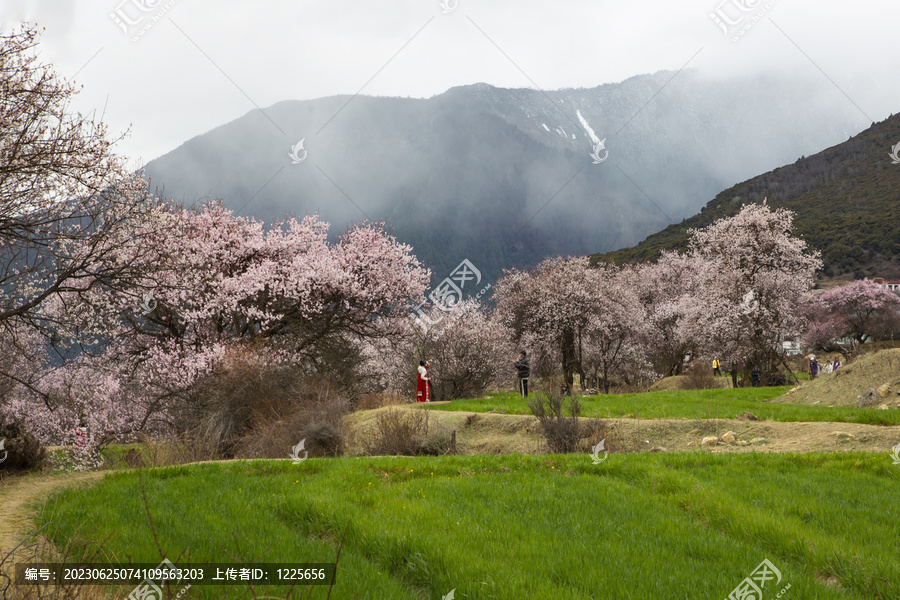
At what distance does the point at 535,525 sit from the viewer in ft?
17.1

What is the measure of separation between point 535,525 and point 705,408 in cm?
1230

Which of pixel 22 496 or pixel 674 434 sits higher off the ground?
pixel 22 496

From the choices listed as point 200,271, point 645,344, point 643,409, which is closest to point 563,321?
point 645,344

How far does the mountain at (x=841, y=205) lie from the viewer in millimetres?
57719

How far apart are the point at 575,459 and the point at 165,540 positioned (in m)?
6.22

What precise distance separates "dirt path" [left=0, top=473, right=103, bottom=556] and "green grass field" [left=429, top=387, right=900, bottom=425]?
34.7ft

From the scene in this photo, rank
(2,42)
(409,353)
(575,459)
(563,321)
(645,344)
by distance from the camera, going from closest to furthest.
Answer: (2,42) → (575,459) → (409,353) → (563,321) → (645,344)

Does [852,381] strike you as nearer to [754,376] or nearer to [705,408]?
[705,408]

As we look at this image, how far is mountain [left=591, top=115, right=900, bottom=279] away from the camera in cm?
5772

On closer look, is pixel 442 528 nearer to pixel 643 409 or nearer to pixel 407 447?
pixel 407 447

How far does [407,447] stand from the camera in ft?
40.8

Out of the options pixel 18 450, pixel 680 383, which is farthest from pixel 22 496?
pixel 680 383

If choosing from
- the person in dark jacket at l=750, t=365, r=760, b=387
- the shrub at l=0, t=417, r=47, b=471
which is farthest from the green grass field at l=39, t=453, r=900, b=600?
the person in dark jacket at l=750, t=365, r=760, b=387

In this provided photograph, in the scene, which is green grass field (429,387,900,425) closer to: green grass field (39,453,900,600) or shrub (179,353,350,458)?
shrub (179,353,350,458)
